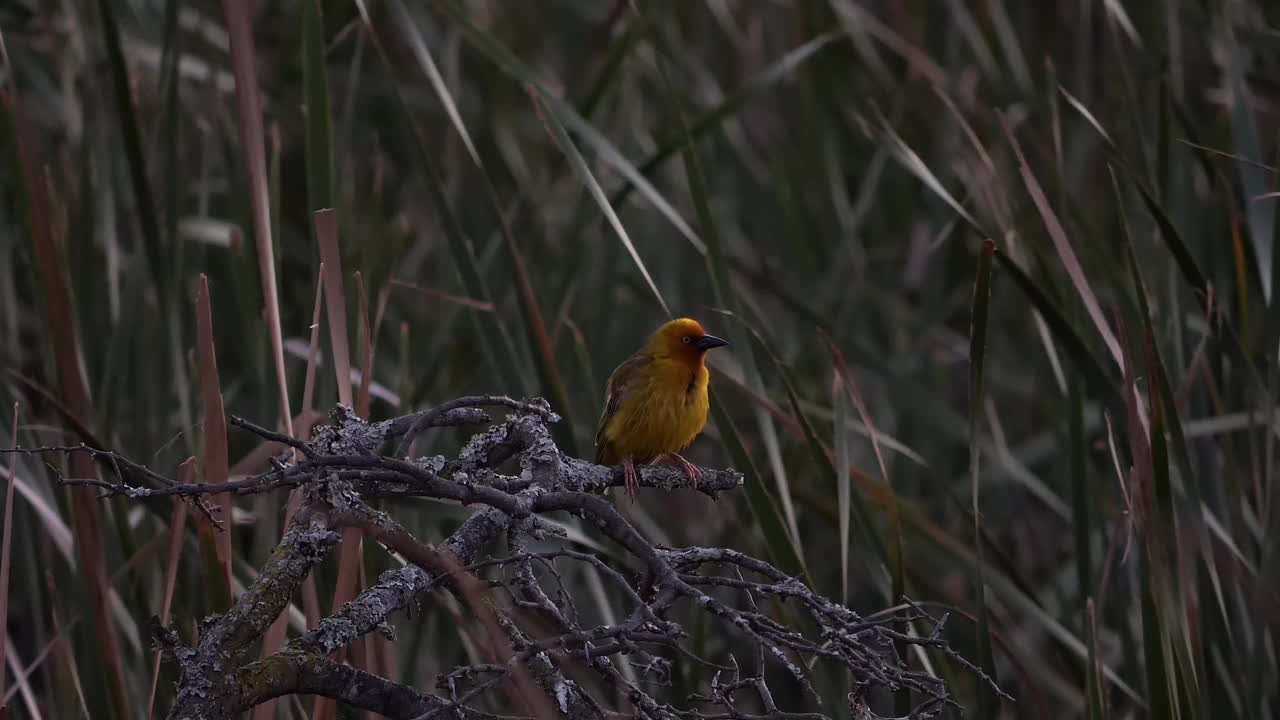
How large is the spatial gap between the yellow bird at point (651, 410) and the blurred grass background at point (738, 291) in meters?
0.10

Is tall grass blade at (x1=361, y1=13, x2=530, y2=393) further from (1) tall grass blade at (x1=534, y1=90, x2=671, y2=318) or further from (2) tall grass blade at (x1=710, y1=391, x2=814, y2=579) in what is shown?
(2) tall grass blade at (x1=710, y1=391, x2=814, y2=579)

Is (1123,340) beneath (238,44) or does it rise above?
beneath

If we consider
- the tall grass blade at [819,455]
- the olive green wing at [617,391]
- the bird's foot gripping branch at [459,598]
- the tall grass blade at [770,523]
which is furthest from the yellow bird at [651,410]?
the bird's foot gripping branch at [459,598]

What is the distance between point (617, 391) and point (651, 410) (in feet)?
0.28

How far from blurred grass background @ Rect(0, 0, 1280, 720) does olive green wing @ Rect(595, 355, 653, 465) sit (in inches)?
7.3

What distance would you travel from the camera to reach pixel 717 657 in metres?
3.45

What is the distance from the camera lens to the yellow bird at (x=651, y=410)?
103 inches

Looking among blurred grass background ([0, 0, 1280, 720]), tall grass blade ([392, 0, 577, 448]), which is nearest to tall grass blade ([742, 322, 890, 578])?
blurred grass background ([0, 0, 1280, 720])

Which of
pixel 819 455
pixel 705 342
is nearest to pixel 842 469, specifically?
pixel 819 455

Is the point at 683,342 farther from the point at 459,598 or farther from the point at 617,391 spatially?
the point at 459,598

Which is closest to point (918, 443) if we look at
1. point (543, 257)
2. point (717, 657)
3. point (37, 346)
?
point (717, 657)

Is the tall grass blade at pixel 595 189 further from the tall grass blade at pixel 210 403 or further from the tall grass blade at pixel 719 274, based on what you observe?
the tall grass blade at pixel 210 403

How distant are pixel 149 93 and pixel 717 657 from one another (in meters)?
2.06

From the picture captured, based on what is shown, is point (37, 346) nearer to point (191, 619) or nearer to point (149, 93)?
point (149, 93)
